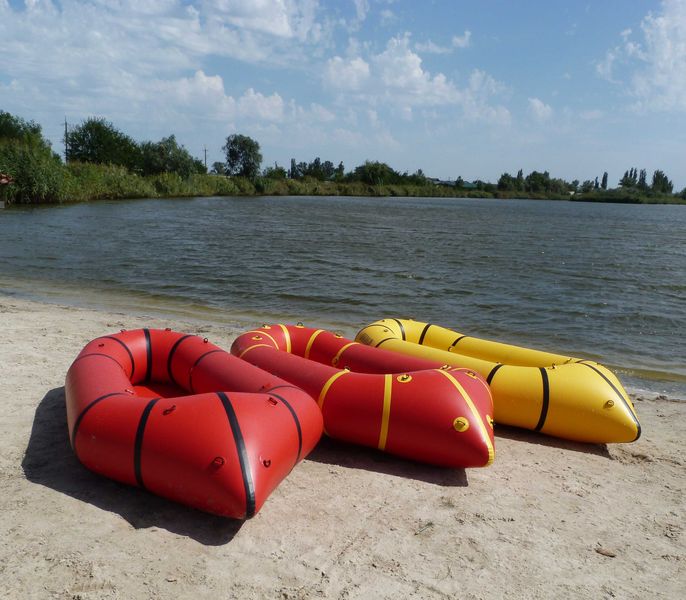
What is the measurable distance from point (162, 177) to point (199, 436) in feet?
147

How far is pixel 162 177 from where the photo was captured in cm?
4488

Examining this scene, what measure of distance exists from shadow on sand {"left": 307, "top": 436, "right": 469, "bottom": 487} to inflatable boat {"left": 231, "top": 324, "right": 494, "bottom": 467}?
86mm

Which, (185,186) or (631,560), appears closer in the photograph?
(631,560)

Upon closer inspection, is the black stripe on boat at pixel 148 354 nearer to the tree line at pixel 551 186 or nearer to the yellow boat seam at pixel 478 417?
the yellow boat seam at pixel 478 417

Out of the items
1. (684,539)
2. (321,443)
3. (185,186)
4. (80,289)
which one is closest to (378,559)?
(321,443)

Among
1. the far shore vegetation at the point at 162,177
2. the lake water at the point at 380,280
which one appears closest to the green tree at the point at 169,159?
the far shore vegetation at the point at 162,177

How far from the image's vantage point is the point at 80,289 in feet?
38.2

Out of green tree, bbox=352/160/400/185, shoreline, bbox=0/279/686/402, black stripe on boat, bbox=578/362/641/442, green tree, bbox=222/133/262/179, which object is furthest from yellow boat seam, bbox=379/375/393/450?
green tree, bbox=352/160/400/185

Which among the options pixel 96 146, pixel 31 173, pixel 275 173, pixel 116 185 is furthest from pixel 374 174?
pixel 31 173

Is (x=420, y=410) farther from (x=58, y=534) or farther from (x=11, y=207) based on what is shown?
(x=11, y=207)

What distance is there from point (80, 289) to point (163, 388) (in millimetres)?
7492

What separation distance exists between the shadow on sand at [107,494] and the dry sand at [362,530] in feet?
0.04

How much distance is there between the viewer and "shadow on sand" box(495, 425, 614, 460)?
479 cm

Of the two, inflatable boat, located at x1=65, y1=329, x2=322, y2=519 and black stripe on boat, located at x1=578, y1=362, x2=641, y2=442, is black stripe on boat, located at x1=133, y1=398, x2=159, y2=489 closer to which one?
inflatable boat, located at x1=65, y1=329, x2=322, y2=519
